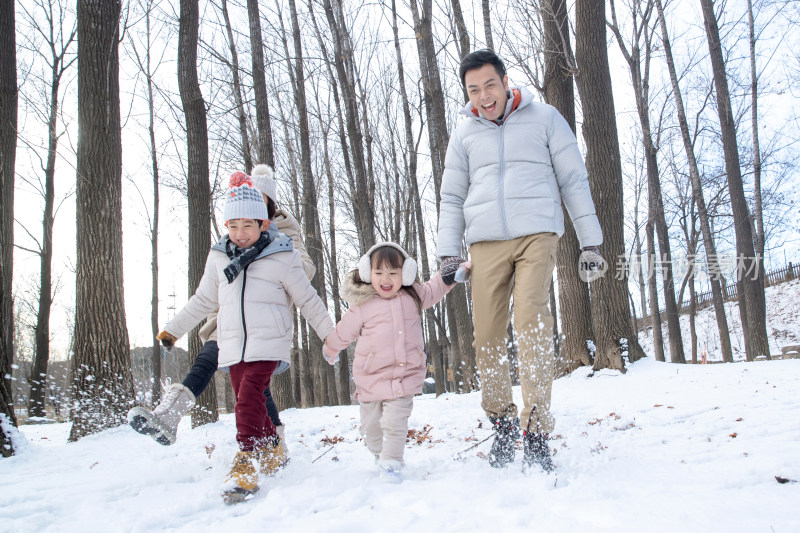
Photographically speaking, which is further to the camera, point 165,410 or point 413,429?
point 413,429

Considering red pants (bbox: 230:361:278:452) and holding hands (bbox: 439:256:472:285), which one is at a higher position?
holding hands (bbox: 439:256:472:285)

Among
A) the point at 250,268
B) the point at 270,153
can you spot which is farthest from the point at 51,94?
the point at 250,268

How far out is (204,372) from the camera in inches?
125

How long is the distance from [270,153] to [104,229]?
12.0ft

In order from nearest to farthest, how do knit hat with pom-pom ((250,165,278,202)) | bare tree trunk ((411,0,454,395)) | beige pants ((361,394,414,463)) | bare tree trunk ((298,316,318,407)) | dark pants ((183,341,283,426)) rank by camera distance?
beige pants ((361,394,414,463)) < dark pants ((183,341,283,426)) < knit hat with pom-pom ((250,165,278,202)) < bare tree trunk ((411,0,454,395)) < bare tree trunk ((298,316,318,407))

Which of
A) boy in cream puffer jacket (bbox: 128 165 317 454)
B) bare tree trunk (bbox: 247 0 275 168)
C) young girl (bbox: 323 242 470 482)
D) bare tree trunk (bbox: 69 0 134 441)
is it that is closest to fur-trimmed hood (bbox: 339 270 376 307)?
young girl (bbox: 323 242 470 482)

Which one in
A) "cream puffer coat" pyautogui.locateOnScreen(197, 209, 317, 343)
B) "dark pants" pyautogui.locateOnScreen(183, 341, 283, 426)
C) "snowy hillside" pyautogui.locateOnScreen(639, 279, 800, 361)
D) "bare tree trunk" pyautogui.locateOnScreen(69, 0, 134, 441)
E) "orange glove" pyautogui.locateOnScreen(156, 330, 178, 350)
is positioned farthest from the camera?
"snowy hillside" pyautogui.locateOnScreen(639, 279, 800, 361)

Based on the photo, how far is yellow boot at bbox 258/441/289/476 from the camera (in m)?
2.76

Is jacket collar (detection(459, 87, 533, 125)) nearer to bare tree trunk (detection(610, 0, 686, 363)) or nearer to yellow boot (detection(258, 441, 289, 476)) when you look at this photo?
yellow boot (detection(258, 441, 289, 476))

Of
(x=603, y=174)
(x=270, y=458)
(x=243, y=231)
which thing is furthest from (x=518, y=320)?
(x=603, y=174)

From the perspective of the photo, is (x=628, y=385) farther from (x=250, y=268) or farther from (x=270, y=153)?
(x=270, y=153)

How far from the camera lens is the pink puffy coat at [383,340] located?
2.84 meters

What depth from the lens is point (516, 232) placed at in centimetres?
283

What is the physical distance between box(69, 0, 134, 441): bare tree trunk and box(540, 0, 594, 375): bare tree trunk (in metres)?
5.14
